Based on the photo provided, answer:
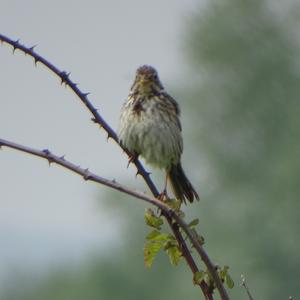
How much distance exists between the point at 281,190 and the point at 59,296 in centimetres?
1005

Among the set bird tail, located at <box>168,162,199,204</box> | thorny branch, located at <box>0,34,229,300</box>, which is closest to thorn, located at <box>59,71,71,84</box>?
thorny branch, located at <box>0,34,229,300</box>

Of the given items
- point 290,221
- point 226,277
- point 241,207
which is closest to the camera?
point 226,277

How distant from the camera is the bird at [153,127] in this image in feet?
25.1

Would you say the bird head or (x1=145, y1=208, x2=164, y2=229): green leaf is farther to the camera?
the bird head

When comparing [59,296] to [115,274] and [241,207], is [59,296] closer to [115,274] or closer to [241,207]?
[115,274]

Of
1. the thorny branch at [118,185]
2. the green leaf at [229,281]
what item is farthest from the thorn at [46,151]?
the green leaf at [229,281]

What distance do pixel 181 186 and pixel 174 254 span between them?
2569 mm

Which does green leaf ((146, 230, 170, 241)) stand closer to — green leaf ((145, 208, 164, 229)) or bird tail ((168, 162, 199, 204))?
green leaf ((145, 208, 164, 229))

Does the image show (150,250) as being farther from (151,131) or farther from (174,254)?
(151,131)

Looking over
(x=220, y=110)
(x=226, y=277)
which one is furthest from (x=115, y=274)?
(x=226, y=277)

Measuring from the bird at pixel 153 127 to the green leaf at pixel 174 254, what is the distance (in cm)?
249

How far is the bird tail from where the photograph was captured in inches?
293

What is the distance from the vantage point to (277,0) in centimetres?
4706

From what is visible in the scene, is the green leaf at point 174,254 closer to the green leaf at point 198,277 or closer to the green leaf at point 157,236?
the green leaf at point 157,236
